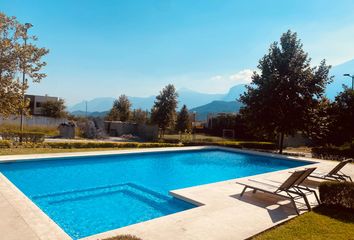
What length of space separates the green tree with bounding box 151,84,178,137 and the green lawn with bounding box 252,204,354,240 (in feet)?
97.9

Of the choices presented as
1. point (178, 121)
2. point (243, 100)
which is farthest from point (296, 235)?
point (178, 121)

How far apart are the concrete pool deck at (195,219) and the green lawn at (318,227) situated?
268mm

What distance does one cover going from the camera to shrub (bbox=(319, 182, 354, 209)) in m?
6.43

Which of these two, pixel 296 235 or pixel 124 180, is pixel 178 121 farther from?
pixel 296 235

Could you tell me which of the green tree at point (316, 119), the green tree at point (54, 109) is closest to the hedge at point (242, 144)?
the green tree at point (316, 119)

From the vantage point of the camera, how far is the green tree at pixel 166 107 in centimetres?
3562

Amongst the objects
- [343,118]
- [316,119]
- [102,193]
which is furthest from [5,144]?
[343,118]

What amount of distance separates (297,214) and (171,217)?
2.94 m

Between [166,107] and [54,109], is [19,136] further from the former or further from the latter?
[54,109]

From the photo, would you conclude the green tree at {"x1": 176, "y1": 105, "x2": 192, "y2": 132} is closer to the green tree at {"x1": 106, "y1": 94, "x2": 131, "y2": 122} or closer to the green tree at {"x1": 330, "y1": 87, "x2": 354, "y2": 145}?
the green tree at {"x1": 106, "y1": 94, "x2": 131, "y2": 122}

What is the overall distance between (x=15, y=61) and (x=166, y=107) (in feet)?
80.9

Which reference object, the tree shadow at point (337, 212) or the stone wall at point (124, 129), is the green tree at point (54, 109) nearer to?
the stone wall at point (124, 129)

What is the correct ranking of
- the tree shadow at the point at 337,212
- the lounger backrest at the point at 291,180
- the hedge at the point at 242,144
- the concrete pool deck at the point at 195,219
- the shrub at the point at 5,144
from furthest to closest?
the hedge at the point at 242,144 < the shrub at the point at 5,144 < the lounger backrest at the point at 291,180 < the tree shadow at the point at 337,212 < the concrete pool deck at the point at 195,219

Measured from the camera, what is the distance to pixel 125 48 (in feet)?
83.7
